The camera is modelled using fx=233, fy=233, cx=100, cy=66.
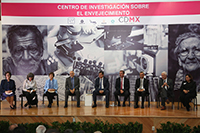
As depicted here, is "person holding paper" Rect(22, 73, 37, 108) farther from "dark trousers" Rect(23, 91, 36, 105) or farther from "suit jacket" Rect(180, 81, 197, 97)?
"suit jacket" Rect(180, 81, 197, 97)

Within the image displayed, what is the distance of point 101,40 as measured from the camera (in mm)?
8117

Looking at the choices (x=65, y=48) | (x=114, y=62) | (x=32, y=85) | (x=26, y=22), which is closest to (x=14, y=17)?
(x=26, y=22)

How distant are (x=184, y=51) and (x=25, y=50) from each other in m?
5.50

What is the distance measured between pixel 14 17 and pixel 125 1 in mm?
3931

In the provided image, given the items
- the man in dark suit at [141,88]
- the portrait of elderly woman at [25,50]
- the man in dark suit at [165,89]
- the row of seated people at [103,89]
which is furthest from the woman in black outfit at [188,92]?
the portrait of elderly woman at [25,50]

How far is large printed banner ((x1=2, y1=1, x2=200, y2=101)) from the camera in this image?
311 inches

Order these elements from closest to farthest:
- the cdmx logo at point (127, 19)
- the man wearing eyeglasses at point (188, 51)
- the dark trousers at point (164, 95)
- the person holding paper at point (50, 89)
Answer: the dark trousers at point (164, 95), the person holding paper at point (50, 89), the man wearing eyeglasses at point (188, 51), the cdmx logo at point (127, 19)

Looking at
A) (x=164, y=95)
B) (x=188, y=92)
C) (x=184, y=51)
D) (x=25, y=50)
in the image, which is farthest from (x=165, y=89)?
(x=25, y=50)

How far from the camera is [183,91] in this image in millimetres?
6719

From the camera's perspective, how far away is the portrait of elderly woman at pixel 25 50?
8203 mm

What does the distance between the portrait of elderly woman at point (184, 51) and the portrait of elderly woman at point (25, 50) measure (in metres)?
A: 4.12

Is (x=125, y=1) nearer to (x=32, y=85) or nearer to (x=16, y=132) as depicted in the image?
(x=32, y=85)

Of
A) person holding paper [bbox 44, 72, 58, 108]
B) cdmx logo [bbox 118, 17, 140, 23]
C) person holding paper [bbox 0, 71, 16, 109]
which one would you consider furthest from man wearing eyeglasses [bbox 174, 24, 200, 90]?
person holding paper [bbox 0, 71, 16, 109]

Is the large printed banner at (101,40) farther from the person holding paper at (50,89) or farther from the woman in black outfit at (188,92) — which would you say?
the woman in black outfit at (188,92)
